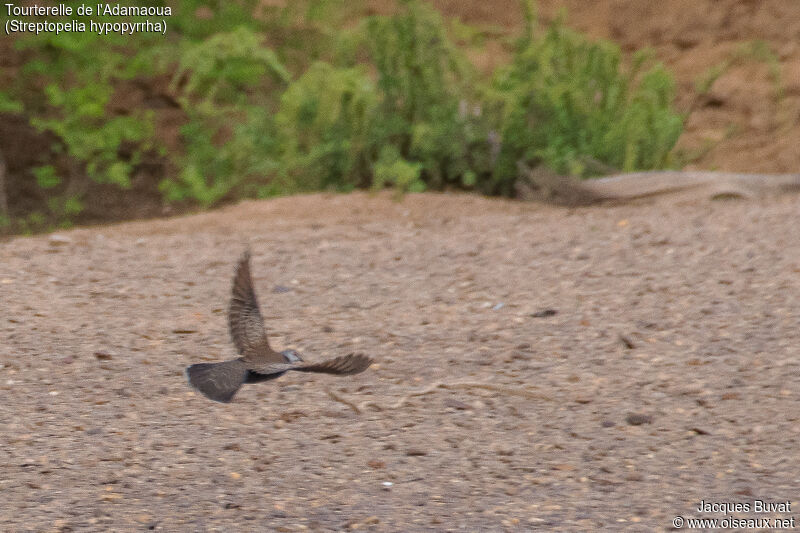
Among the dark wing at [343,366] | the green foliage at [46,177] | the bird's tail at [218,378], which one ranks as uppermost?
the green foliage at [46,177]

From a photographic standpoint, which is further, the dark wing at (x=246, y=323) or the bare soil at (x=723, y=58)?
the bare soil at (x=723, y=58)

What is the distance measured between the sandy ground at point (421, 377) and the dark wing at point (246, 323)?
0.21 m

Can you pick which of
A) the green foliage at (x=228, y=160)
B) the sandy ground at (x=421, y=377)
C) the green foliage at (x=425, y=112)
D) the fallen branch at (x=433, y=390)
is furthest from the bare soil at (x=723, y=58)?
the fallen branch at (x=433, y=390)

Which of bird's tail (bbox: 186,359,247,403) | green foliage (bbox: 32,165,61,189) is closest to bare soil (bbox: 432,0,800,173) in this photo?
green foliage (bbox: 32,165,61,189)

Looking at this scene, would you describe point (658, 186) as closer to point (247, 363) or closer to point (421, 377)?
point (421, 377)

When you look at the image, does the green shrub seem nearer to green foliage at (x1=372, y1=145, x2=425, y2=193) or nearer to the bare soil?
green foliage at (x1=372, y1=145, x2=425, y2=193)

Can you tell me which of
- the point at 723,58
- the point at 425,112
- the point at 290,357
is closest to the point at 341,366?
the point at 290,357

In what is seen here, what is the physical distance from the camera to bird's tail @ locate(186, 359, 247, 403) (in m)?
2.46

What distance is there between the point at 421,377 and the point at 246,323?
0.61 m

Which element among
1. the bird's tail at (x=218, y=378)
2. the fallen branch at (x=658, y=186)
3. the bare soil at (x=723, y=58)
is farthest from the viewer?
the bare soil at (x=723, y=58)

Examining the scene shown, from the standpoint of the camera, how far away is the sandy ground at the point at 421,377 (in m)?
2.33

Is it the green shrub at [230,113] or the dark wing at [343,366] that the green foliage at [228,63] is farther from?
the dark wing at [343,366]

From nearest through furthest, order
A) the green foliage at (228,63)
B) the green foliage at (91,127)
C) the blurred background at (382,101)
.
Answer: the blurred background at (382,101) < the green foliage at (228,63) < the green foliage at (91,127)

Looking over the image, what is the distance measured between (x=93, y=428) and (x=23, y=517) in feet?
1.70
